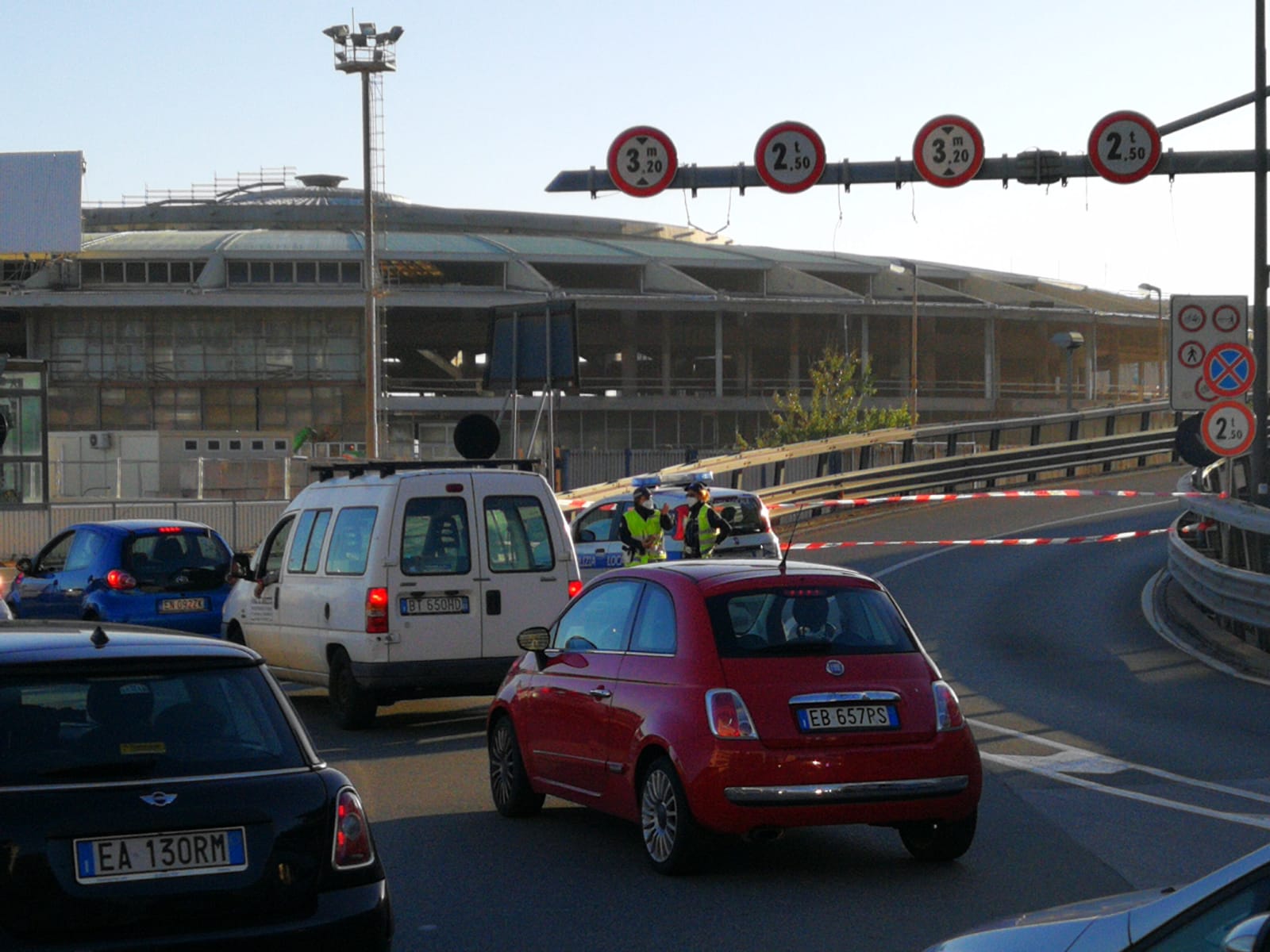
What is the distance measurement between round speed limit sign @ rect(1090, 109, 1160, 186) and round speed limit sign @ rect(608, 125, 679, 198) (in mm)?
5453

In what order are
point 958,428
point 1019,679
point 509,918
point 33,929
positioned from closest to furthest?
point 33,929 < point 509,918 < point 1019,679 < point 958,428

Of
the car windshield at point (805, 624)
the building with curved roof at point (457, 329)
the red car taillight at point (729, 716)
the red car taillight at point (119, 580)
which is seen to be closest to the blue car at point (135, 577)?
the red car taillight at point (119, 580)

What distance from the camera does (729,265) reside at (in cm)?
7962

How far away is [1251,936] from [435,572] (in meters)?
11.3

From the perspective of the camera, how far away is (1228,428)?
68.1ft

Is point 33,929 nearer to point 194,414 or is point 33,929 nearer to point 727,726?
point 727,726

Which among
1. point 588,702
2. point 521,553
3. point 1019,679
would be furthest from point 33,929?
point 1019,679

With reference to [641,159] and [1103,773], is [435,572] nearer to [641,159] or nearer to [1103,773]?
[1103,773]

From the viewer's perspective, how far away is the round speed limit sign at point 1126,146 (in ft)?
73.2

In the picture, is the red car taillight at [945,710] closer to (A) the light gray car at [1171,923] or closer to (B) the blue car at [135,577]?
(A) the light gray car at [1171,923]

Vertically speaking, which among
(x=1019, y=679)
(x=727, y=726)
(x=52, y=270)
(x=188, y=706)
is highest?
(x=52, y=270)

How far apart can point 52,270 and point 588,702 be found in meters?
71.0

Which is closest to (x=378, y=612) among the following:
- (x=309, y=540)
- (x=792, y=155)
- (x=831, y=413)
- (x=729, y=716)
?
(x=309, y=540)

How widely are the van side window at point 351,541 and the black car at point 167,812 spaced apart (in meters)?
8.14
